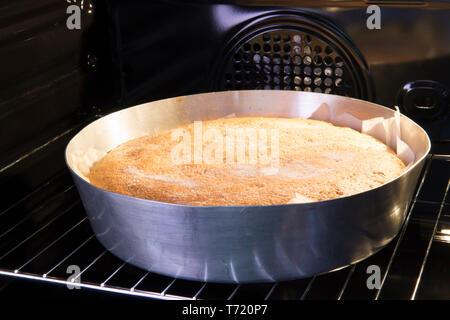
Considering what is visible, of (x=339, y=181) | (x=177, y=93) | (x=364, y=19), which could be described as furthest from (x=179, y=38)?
(x=339, y=181)

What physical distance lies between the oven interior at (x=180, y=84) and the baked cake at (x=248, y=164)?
0.11 meters

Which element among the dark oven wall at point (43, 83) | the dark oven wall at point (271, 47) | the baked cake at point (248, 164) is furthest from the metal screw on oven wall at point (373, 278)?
the dark oven wall at point (43, 83)

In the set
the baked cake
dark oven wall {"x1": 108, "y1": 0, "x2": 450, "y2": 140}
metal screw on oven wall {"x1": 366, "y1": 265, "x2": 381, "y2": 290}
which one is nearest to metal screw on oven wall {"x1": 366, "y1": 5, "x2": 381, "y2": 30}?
dark oven wall {"x1": 108, "y1": 0, "x2": 450, "y2": 140}

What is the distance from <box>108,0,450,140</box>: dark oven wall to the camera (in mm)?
1207

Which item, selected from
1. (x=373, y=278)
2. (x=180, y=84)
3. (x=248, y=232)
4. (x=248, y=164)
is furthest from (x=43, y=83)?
(x=373, y=278)

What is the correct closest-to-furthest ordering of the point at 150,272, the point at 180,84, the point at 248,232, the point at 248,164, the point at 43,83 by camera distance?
the point at 248,232
the point at 150,272
the point at 248,164
the point at 43,83
the point at 180,84

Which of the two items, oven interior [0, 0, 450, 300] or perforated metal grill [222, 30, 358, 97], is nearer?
oven interior [0, 0, 450, 300]

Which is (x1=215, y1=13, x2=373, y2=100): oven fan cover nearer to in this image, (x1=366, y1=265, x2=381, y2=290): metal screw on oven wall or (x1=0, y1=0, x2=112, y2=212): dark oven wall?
(x1=0, y1=0, x2=112, y2=212): dark oven wall

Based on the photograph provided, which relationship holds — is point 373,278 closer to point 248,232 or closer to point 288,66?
point 248,232

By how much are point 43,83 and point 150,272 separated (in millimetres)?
→ 556

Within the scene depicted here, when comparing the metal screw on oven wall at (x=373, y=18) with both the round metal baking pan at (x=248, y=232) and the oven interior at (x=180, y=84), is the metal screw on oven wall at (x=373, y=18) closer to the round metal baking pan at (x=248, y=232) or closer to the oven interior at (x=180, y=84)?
the oven interior at (x=180, y=84)

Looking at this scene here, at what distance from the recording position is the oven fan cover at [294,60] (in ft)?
4.19

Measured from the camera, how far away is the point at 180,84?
4.73ft
